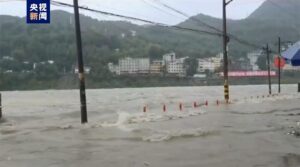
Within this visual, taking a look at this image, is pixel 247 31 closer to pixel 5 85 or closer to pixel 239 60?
pixel 239 60

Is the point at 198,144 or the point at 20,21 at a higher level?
the point at 20,21

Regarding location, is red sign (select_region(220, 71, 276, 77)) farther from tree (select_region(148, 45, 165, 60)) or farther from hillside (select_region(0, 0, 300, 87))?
tree (select_region(148, 45, 165, 60))

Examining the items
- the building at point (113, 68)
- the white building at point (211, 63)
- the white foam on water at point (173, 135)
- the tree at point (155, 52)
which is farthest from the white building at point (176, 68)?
the white foam on water at point (173, 135)

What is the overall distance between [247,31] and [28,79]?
5681 cm

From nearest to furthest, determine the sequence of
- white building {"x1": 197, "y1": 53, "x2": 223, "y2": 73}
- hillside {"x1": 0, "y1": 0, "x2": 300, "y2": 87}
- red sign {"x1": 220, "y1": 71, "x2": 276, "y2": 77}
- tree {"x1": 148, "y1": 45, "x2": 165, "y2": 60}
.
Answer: hillside {"x1": 0, "y1": 0, "x2": 300, "y2": 87}
white building {"x1": 197, "y1": 53, "x2": 223, "y2": 73}
tree {"x1": 148, "y1": 45, "x2": 165, "y2": 60}
red sign {"x1": 220, "y1": 71, "x2": 276, "y2": 77}

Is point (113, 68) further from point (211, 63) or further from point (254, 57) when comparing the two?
point (254, 57)

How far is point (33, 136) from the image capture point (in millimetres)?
21312

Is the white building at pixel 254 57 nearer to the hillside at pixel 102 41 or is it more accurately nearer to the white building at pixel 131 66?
the hillside at pixel 102 41

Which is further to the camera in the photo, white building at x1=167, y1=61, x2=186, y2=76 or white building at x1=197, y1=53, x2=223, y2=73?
white building at x1=167, y1=61, x2=186, y2=76

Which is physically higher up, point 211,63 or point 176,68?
point 211,63

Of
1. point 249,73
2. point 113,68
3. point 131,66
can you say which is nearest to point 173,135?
point 113,68

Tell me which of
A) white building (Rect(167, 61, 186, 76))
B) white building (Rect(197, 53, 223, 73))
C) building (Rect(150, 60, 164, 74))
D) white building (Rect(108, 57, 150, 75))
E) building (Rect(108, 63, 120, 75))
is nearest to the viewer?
white building (Rect(197, 53, 223, 73))

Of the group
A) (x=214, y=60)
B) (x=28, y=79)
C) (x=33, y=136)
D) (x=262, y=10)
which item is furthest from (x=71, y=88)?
(x=33, y=136)

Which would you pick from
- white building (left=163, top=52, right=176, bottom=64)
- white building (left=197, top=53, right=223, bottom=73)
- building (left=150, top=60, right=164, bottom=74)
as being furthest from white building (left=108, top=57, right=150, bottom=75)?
white building (left=197, top=53, right=223, bottom=73)
